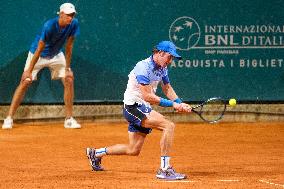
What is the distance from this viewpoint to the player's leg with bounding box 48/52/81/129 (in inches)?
581

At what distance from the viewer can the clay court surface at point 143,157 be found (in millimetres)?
9359

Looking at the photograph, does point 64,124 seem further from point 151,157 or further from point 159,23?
point 151,157

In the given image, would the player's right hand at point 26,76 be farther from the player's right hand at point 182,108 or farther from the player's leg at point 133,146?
the player's right hand at point 182,108

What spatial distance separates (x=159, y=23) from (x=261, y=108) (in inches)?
91.9

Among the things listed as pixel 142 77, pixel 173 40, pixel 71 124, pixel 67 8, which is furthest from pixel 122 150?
pixel 173 40

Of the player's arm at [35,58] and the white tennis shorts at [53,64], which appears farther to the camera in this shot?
the white tennis shorts at [53,64]

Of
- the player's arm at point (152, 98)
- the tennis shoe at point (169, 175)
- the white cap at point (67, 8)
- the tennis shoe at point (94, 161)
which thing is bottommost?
the tennis shoe at point (169, 175)

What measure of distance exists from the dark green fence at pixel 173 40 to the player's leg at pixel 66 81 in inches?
24.7

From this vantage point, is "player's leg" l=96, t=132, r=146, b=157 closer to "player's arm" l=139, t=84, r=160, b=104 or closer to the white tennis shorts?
"player's arm" l=139, t=84, r=160, b=104

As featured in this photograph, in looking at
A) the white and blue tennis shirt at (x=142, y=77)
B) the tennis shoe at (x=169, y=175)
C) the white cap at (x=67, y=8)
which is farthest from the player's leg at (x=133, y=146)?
the white cap at (x=67, y=8)

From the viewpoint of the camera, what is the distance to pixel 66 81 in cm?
1480

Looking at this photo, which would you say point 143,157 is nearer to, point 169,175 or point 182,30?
point 169,175

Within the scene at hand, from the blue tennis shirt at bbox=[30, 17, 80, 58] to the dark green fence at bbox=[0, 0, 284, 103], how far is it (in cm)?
76

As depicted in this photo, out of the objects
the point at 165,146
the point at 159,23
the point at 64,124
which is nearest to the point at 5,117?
the point at 64,124
